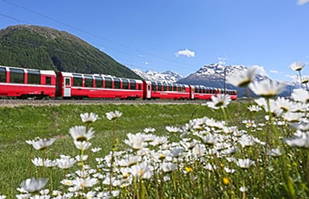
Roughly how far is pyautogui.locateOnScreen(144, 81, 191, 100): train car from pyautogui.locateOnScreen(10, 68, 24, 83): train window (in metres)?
19.3

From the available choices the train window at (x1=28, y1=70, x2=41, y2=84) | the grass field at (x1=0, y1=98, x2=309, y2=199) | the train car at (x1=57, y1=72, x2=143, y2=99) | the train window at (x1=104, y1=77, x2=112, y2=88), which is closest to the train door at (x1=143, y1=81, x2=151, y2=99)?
the train car at (x1=57, y1=72, x2=143, y2=99)

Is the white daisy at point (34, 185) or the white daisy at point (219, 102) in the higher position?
the white daisy at point (219, 102)

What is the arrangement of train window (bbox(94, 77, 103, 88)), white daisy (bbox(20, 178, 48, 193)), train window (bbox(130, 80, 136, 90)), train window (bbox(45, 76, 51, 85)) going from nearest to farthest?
1. white daisy (bbox(20, 178, 48, 193))
2. train window (bbox(45, 76, 51, 85))
3. train window (bbox(94, 77, 103, 88))
4. train window (bbox(130, 80, 136, 90))

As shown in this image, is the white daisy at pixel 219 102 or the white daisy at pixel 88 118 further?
the white daisy at pixel 88 118

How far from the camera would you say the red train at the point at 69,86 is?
23.4 metres

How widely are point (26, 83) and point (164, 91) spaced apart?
78.9 feet

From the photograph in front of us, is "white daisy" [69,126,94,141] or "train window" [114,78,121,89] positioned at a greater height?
"train window" [114,78,121,89]

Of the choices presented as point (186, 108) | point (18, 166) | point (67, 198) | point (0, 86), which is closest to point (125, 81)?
point (186, 108)

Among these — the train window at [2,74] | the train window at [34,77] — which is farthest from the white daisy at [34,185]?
the train window at [34,77]

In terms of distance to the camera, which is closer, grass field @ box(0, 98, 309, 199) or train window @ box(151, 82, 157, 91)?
grass field @ box(0, 98, 309, 199)

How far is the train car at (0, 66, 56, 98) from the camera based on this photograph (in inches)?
892

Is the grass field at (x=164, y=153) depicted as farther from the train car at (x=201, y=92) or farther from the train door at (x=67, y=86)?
the train car at (x=201, y=92)

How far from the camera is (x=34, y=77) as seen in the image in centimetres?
2527

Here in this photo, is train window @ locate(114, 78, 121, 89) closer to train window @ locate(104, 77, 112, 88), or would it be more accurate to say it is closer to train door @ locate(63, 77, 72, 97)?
train window @ locate(104, 77, 112, 88)
